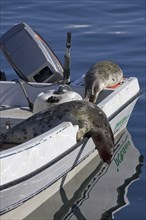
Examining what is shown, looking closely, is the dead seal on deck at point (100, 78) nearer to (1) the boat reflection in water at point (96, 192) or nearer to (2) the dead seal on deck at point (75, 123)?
(1) the boat reflection in water at point (96, 192)

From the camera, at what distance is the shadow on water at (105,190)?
9.18m

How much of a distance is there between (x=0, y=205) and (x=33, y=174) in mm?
367

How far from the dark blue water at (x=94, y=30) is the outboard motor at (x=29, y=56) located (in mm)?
1092

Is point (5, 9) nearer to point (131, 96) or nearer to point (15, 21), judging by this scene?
point (15, 21)

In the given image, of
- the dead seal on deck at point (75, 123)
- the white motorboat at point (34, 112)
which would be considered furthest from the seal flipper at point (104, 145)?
the white motorboat at point (34, 112)

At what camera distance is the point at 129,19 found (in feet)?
56.4

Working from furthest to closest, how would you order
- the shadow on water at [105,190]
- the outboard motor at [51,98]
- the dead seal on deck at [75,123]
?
1. the outboard motor at [51,98]
2. the shadow on water at [105,190]
3. the dead seal on deck at [75,123]

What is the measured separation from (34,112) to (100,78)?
3.42ft

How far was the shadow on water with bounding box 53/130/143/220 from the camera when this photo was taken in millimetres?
9180

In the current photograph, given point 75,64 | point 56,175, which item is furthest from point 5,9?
point 56,175

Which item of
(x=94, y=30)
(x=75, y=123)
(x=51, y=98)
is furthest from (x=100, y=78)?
(x=94, y=30)

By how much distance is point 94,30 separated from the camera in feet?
53.5

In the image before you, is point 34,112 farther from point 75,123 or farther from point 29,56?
point 29,56

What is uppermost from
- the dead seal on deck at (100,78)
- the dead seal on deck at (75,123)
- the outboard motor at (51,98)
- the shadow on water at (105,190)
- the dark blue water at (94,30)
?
the dead seal on deck at (75,123)
